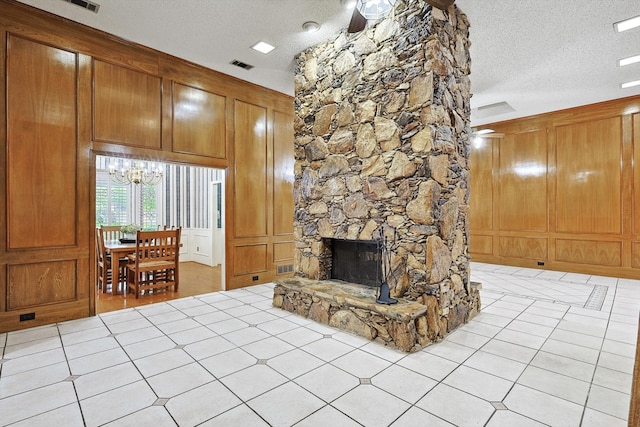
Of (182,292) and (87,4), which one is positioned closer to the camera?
(87,4)

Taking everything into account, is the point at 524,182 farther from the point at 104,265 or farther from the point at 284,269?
the point at 104,265

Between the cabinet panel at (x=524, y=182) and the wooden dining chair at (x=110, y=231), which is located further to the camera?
the cabinet panel at (x=524, y=182)

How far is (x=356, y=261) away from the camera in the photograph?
3.95 m

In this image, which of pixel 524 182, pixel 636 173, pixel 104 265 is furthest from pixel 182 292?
pixel 636 173

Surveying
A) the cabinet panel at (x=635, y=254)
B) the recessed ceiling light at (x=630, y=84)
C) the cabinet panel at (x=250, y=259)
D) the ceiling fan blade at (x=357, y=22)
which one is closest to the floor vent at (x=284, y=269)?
the cabinet panel at (x=250, y=259)

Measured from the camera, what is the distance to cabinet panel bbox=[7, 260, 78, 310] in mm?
3379

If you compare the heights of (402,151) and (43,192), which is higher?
(402,151)

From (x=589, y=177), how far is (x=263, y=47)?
6.59m

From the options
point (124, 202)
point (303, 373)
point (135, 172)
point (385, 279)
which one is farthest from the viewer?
point (124, 202)

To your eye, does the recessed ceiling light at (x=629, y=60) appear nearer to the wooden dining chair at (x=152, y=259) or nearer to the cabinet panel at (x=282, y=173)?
the cabinet panel at (x=282, y=173)

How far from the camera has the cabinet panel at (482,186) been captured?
7613 millimetres

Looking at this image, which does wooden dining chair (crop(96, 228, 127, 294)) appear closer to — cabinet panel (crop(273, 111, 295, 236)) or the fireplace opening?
cabinet panel (crop(273, 111, 295, 236))

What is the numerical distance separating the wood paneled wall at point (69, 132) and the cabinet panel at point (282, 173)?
3.31ft

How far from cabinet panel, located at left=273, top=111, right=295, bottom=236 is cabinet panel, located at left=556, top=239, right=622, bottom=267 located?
18.5ft
